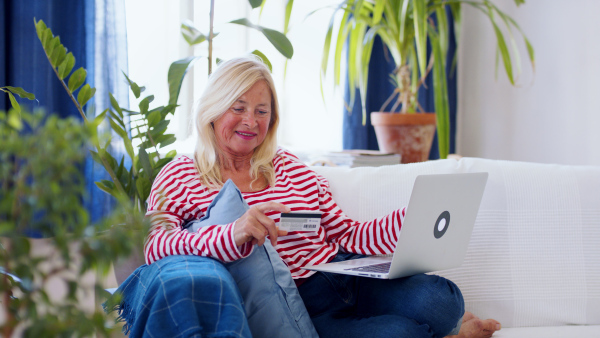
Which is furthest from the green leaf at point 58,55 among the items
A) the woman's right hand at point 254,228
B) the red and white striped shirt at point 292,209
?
the woman's right hand at point 254,228

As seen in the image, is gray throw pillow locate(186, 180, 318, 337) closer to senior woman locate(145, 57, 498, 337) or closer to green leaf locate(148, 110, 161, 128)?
senior woman locate(145, 57, 498, 337)

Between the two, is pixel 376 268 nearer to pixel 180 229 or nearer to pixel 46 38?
pixel 180 229

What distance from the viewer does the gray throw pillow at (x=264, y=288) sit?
1.15 meters

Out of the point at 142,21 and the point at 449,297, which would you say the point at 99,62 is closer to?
the point at 142,21

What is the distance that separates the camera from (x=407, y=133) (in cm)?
233

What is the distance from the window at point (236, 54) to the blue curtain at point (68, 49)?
Answer: 22 cm

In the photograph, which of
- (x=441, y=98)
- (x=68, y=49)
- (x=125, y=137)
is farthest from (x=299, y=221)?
(x=68, y=49)

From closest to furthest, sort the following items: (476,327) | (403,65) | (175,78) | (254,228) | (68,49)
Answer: (254,228)
(476,327)
(175,78)
(68,49)
(403,65)

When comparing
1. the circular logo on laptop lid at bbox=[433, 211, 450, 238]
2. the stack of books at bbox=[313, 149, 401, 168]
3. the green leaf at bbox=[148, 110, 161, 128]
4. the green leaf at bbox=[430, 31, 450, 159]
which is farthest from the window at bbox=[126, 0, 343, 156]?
the circular logo on laptop lid at bbox=[433, 211, 450, 238]

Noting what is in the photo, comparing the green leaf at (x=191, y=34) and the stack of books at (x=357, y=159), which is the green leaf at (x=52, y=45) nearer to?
the green leaf at (x=191, y=34)

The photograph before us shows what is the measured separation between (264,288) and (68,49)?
1573 millimetres

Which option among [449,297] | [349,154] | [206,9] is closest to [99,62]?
[206,9]

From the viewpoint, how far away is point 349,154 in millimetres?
2135

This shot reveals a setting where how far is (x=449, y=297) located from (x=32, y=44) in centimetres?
180
